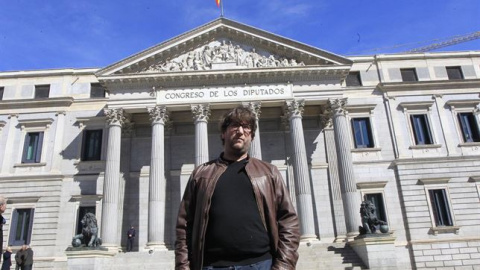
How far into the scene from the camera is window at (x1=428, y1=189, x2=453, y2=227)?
2875 centimetres

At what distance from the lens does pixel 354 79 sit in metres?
32.8

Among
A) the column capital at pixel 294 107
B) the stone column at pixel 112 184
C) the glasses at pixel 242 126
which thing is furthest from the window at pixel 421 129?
the glasses at pixel 242 126

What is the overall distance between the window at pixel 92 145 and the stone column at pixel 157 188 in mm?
6080

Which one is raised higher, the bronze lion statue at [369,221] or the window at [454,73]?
the window at [454,73]

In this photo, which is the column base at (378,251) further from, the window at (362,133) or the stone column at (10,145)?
the stone column at (10,145)

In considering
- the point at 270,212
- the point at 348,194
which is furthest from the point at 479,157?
the point at 270,212

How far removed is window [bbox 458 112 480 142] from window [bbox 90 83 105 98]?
2835cm

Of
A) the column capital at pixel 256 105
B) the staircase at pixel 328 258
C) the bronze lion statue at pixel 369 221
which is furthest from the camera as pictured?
the column capital at pixel 256 105

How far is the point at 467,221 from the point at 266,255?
29.7 meters

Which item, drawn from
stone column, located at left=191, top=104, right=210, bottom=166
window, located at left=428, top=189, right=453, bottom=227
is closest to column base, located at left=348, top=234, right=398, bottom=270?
window, located at left=428, top=189, right=453, bottom=227

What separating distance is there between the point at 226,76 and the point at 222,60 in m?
1.58

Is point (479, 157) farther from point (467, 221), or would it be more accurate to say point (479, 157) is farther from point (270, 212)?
point (270, 212)

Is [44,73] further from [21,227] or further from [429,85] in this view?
[429,85]

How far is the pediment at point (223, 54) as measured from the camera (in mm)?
28422
